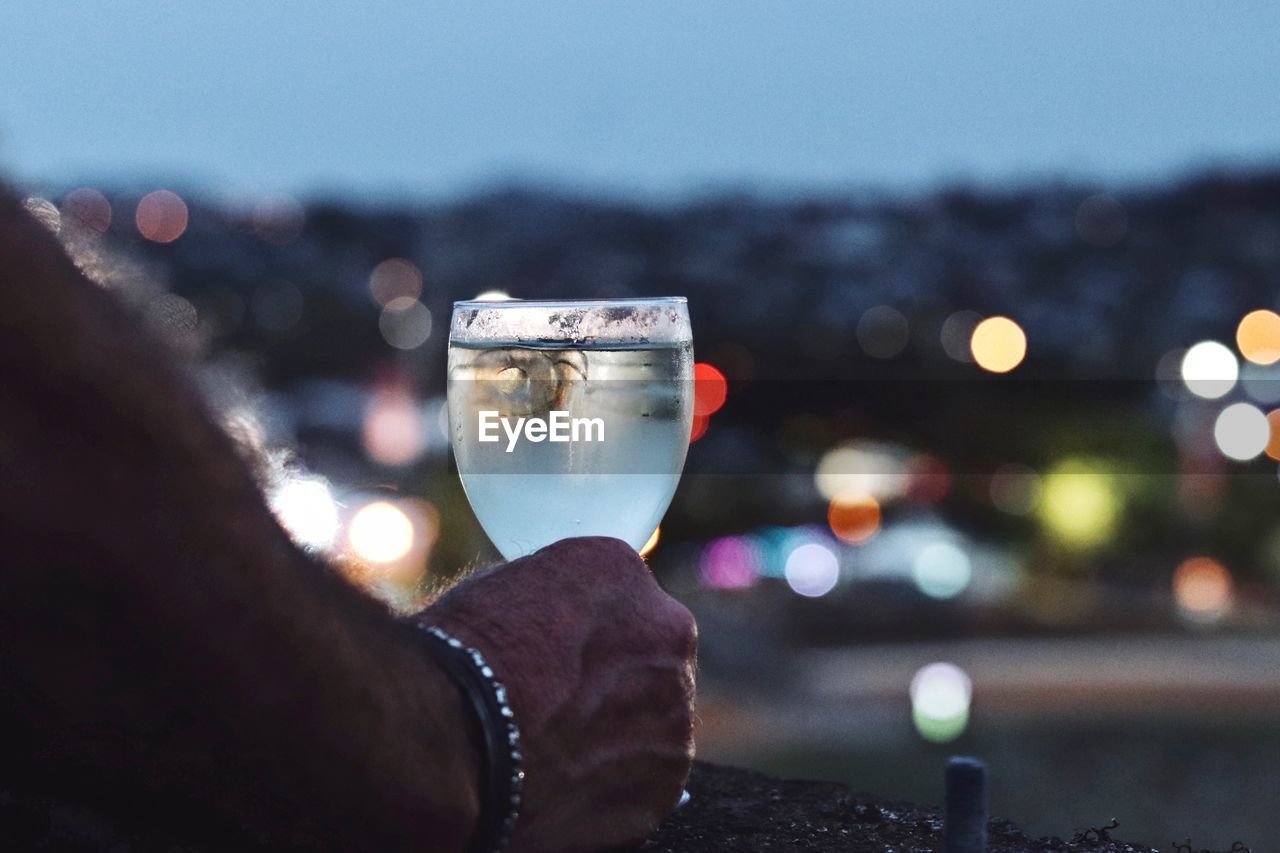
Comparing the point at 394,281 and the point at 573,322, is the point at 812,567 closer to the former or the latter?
the point at 573,322

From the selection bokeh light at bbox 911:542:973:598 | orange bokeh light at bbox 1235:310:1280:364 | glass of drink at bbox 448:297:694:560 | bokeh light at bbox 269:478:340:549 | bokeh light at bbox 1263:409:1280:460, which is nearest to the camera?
bokeh light at bbox 269:478:340:549

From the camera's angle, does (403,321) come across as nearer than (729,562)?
No

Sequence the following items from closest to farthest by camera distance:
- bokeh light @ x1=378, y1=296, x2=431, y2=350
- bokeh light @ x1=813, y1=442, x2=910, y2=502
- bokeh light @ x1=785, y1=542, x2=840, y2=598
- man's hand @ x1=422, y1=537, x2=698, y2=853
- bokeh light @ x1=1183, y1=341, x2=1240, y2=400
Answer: man's hand @ x1=422, y1=537, x2=698, y2=853, bokeh light @ x1=785, y1=542, x2=840, y2=598, bokeh light @ x1=1183, y1=341, x2=1240, y2=400, bokeh light @ x1=813, y1=442, x2=910, y2=502, bokeh light @ x1=378, y1=296, x2=431, y2=350

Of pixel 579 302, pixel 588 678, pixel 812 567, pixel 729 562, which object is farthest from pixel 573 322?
pixel 812 567

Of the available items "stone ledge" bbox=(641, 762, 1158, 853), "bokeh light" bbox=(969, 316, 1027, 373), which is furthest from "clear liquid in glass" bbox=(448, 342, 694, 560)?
"bokeh light" bbox=(969, 316, 1027, 373)

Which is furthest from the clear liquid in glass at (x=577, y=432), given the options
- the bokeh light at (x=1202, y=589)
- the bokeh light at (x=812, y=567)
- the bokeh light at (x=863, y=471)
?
the bokeh light at (x=863, y=471)

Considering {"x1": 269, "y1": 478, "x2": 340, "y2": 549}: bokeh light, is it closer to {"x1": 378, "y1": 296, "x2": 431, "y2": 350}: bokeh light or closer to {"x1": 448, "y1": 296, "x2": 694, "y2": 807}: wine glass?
{"x1": 448, "y1": 296, "x2": 694, "y2": 807}: wine glass
